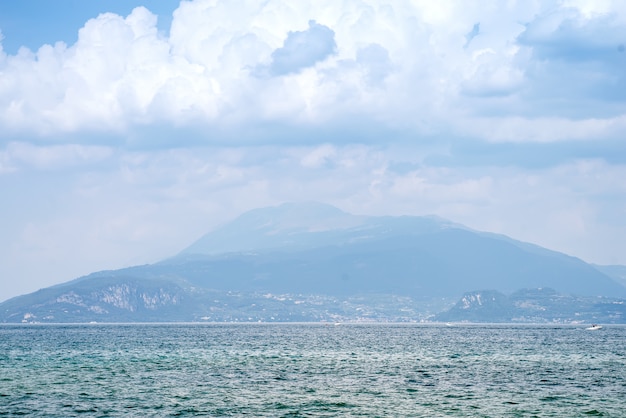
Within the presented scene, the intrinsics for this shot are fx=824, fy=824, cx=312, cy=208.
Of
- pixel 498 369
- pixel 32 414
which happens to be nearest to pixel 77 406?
pixel 32 414

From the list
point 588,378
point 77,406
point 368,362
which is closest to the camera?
point 77,406

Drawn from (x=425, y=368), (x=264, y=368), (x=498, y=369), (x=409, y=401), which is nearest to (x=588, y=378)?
(x=498, y=369)

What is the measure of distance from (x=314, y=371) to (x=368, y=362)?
75.2ft

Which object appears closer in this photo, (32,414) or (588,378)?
(32,414)

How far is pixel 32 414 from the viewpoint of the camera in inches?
3167

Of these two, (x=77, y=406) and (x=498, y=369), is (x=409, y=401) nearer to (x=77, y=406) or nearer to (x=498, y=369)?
(x=77, y=406)

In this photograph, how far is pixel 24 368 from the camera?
5290 inches

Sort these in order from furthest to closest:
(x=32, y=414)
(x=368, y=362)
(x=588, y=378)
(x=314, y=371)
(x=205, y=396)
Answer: (x=368, y=362) < (x=314, y=371) < (x=588, y=378) < (x=205, y=396) < (x=32, y=414)

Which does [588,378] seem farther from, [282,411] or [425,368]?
[282,411]

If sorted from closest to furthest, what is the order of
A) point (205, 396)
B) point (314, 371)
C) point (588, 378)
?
point (205, 396) → point (588, 378) → point (314, 371)

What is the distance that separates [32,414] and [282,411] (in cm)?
2441

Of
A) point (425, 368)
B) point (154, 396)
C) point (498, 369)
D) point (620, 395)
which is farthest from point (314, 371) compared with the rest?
point (620, 395)

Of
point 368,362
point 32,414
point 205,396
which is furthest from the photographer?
point 368,362

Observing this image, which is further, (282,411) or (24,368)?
(24,368)
